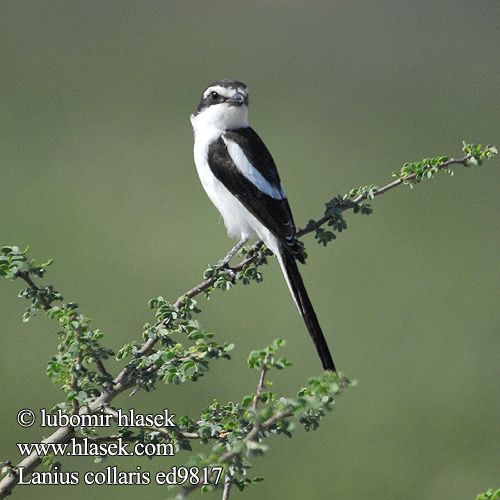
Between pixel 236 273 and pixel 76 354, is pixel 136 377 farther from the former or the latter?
pixel 236 273

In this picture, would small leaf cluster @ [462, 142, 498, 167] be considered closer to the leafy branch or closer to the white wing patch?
the leafy branch

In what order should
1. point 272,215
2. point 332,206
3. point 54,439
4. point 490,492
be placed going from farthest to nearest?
1. point 272,215
2. point 332,206
3. point 54,439
4. point 490,492

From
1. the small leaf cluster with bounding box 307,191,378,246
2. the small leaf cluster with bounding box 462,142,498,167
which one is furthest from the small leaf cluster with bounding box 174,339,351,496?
the small leaf cluster with bounding box 462,142,498,167

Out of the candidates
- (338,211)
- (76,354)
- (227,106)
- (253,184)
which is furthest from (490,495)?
(227,106)

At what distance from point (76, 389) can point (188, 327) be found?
289 millimetres

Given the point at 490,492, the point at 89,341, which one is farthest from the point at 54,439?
the point at 490,492

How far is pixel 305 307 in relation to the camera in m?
2.46

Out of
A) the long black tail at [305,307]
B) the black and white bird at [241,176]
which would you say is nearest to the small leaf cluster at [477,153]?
the long black tail at [305,307]

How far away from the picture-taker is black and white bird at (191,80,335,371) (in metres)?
2.81

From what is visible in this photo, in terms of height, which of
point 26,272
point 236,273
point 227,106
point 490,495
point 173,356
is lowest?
point 490,495

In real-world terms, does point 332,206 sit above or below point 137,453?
above

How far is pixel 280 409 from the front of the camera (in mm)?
1212

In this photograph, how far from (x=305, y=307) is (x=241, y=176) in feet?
2.68

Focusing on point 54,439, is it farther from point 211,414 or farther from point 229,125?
point 229,125
